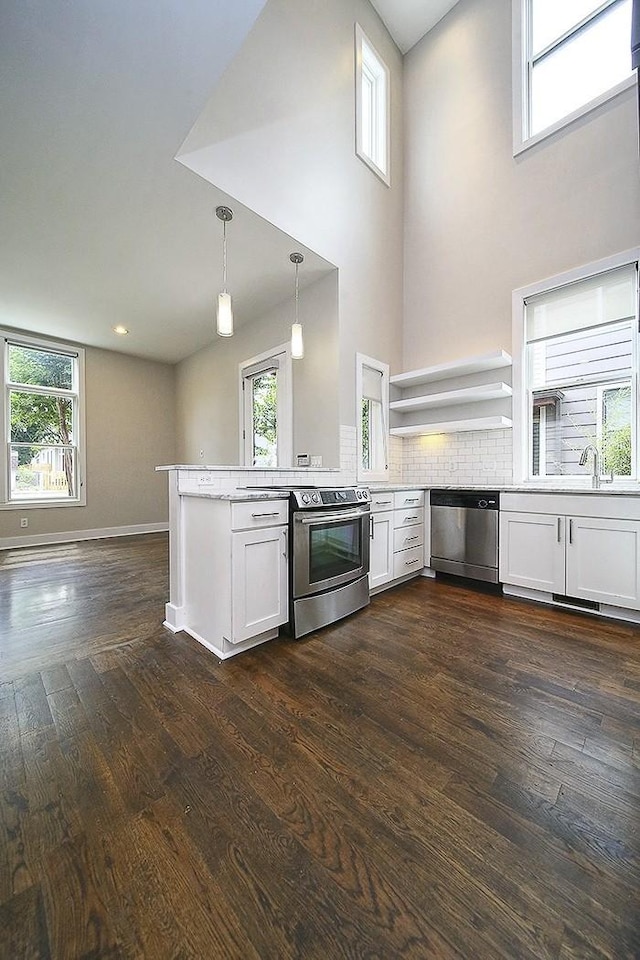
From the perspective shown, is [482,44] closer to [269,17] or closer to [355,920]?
[269,17]

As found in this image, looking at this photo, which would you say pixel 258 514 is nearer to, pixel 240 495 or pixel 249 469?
pixel 240 495

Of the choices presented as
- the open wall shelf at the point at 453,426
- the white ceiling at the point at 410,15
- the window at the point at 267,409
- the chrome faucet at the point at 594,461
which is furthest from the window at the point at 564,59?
the window at the point at 267,409

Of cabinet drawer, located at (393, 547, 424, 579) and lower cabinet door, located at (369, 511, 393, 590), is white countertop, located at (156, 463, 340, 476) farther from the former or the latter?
cabinet drawer, located at (393, 547, 424, 579)

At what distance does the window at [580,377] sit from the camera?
3104 mm

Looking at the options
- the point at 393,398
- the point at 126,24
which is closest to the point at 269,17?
the point at 126,24

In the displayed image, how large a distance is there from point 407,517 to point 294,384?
190 cm

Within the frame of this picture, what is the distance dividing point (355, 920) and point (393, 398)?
13.5 feet

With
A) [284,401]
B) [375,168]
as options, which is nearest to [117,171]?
[284,401]

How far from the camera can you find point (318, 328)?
12.5ft

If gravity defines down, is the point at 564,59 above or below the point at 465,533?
above

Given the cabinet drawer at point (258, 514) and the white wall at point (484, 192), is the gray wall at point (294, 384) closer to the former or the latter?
the white wall at point (484, 192)

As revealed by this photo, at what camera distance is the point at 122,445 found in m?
6.32

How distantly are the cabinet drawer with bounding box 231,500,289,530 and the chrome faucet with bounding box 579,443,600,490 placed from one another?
2517mm

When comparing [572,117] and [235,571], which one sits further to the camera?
[572,117]
